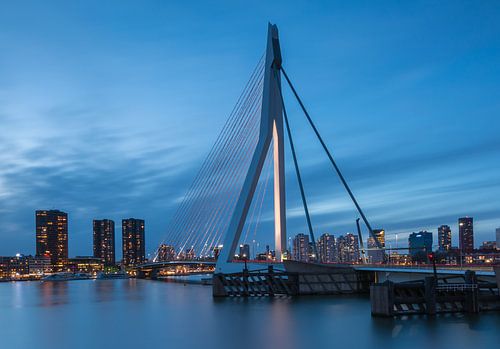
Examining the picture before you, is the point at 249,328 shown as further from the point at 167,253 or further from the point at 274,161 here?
the point at 167,253

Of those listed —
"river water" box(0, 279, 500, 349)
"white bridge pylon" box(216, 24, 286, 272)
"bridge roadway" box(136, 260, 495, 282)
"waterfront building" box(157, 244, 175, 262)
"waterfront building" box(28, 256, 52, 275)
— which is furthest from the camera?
"waterfront building" box(28, 256, 52, 275)

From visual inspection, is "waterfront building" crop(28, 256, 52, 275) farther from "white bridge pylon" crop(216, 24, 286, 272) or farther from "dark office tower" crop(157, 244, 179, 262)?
"white bridge pylon" crop(216, 24, 286, 272)

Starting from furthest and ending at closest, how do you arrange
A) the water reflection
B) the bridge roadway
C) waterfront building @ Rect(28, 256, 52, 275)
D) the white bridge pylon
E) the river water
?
1. waterfront building @ Rect(28, 256, 52, 275)
2. the water reflection
3. the white bridge pylon
4. the bridge roadway
5. the river water

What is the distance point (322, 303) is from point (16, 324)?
18719 mm

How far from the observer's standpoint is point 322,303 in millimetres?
40750

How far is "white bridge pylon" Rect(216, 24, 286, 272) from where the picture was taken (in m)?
45.6

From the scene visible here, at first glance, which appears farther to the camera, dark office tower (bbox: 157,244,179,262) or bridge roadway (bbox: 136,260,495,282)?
dark office tower (bbox: 157,244,179,262)

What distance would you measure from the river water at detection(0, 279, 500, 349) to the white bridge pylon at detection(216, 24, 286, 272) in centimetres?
679

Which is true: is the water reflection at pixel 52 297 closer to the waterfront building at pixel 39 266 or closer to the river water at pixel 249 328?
the river water at pixel 249 328

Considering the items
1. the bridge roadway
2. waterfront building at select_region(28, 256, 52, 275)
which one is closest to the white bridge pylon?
the bridge roadway

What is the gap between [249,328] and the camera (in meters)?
28.8

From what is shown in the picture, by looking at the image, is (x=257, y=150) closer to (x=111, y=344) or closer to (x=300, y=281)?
(x=300, y=281)

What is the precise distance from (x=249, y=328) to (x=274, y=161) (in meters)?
21.5

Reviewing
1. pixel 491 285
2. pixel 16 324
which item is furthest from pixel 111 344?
pixel 491 285
